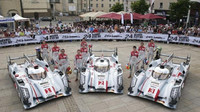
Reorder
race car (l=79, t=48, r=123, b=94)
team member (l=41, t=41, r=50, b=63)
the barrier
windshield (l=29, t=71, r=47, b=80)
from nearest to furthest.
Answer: windshield (l=29, t=71, r=47, b=80) → race car (l=79, t=48, r=123, b=94) → team member (l=41, t=41, r=50, b=63) → the barrier

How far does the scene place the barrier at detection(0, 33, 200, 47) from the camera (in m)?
19.0

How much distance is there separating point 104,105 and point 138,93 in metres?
1.71

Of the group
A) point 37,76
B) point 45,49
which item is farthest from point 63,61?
point 45,49

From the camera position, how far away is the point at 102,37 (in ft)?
72.3

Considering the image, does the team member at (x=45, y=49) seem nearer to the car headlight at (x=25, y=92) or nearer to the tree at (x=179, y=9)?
the car headlight at (x=25, y=92)

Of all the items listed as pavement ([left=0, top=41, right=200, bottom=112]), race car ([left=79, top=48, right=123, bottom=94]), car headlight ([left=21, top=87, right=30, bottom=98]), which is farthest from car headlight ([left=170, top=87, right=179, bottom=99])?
car headlight ([left=21, top=87, right=30, bottom=98])

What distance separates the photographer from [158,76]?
8.06 meters

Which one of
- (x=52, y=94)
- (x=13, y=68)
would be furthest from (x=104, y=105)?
(x=13, y=68)

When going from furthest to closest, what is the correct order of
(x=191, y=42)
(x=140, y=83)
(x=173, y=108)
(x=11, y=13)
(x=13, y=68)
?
(x=11, y=13)
(x=191, y=42)
(x=13, y=68)
(x=140, y=83)
(x=173, y=108)

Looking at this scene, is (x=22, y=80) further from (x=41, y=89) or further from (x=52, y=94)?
(x=52, y=94)

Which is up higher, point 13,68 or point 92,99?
point 13,68

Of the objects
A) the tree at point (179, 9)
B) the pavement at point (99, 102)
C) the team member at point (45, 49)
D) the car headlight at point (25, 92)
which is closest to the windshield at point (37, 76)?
the car headlight at point (25, 92)

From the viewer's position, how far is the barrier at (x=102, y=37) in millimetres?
19000

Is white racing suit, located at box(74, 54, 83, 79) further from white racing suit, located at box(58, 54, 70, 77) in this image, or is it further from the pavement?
the pavement
